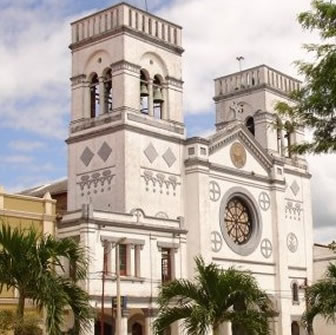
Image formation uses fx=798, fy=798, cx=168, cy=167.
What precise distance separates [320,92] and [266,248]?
116 feet

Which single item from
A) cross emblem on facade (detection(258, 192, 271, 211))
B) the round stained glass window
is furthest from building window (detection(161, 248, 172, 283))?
cross emblem on facade (detection(258, 192, 271, 211))

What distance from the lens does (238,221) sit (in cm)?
4781

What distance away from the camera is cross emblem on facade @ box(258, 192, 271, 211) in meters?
49.4

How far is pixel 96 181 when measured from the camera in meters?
42.6

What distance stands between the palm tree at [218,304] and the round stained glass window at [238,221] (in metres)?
26.9

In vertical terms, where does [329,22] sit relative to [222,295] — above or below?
above

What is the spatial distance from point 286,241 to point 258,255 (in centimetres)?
330

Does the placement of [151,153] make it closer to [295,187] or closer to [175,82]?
[175,82]

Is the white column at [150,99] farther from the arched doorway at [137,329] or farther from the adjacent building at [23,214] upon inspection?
the arched doorway at [137,329]

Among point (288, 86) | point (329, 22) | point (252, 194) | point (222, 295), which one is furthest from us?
point (288, 86)

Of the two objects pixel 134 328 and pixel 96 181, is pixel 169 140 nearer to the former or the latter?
pixel 96 181

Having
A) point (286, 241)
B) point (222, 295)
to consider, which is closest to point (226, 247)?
point (286, 241)

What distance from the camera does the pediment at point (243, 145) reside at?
4609 centimetres

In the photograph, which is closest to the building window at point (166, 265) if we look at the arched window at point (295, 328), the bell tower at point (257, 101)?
the arched window at point (295, 328)
